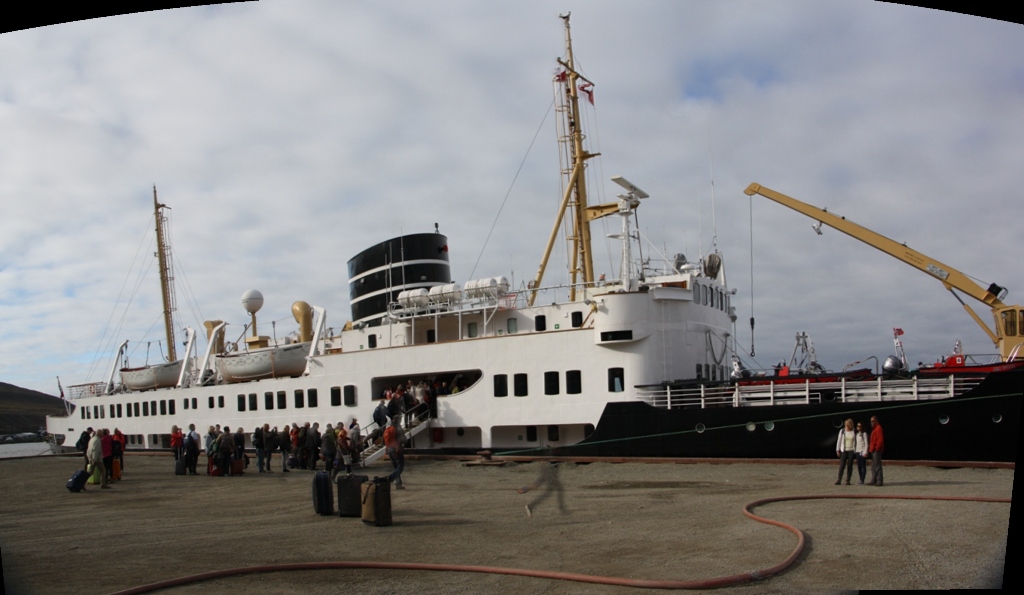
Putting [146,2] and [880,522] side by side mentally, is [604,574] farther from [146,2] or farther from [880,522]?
[146,2]

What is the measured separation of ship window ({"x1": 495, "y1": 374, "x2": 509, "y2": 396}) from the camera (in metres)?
22.4

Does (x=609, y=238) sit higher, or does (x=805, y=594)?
(x=609, y=238)

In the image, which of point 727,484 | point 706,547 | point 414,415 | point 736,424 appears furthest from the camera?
point 414,415

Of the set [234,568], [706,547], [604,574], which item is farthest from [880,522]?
[234,568]

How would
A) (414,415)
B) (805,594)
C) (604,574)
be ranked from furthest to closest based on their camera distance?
(414,415) < (604,574) < (805,594)

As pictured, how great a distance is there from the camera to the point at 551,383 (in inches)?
851

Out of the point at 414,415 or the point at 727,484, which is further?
the point at 414,415

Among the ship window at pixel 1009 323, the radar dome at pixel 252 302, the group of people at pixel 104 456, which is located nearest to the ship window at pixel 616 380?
the ship window at pixel 1009 323

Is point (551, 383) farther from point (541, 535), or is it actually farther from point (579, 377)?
point (541, 535)

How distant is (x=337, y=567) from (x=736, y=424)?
12.8 m

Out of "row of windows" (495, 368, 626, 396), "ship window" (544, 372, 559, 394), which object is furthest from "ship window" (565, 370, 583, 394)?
"ship window" (544, 372, 559, 394)

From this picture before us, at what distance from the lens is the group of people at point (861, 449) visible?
13.8 metres

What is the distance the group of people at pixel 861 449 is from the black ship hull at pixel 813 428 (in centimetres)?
323

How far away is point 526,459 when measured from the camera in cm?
2114
